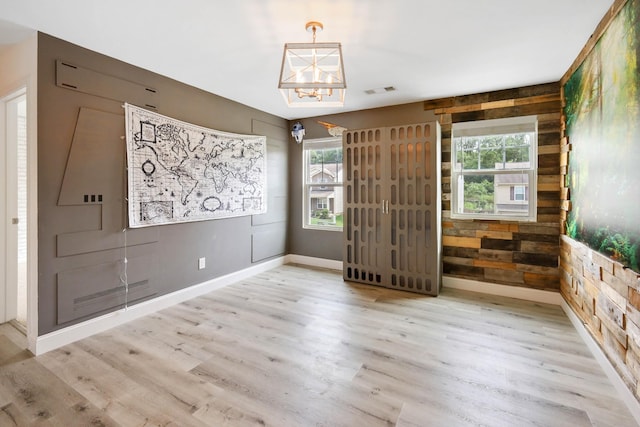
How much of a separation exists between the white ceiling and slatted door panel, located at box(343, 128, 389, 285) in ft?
2.99

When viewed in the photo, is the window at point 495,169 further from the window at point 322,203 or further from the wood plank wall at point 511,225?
the window at point 322,203

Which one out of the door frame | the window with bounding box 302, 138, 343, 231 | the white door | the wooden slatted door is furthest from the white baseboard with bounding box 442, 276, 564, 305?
the white door

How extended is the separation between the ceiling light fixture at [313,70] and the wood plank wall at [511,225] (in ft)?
6.66

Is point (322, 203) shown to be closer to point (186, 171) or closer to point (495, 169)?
point (186, 171)

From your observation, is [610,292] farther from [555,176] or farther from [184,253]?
[184,253]

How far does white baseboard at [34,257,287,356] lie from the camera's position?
7.97 feet

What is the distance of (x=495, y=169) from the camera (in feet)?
12.3

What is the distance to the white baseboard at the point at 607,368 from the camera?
5.68ft

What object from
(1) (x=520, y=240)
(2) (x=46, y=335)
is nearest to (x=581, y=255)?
(1) (x=520, y=240)

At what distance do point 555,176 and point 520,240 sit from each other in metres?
0.80

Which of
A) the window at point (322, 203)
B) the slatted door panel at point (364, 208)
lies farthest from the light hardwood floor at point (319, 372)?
the window at point (322, 203)

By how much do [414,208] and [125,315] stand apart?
332 centimetres

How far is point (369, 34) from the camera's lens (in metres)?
2.41

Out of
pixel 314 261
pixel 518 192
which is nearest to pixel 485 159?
pixel 518 192
